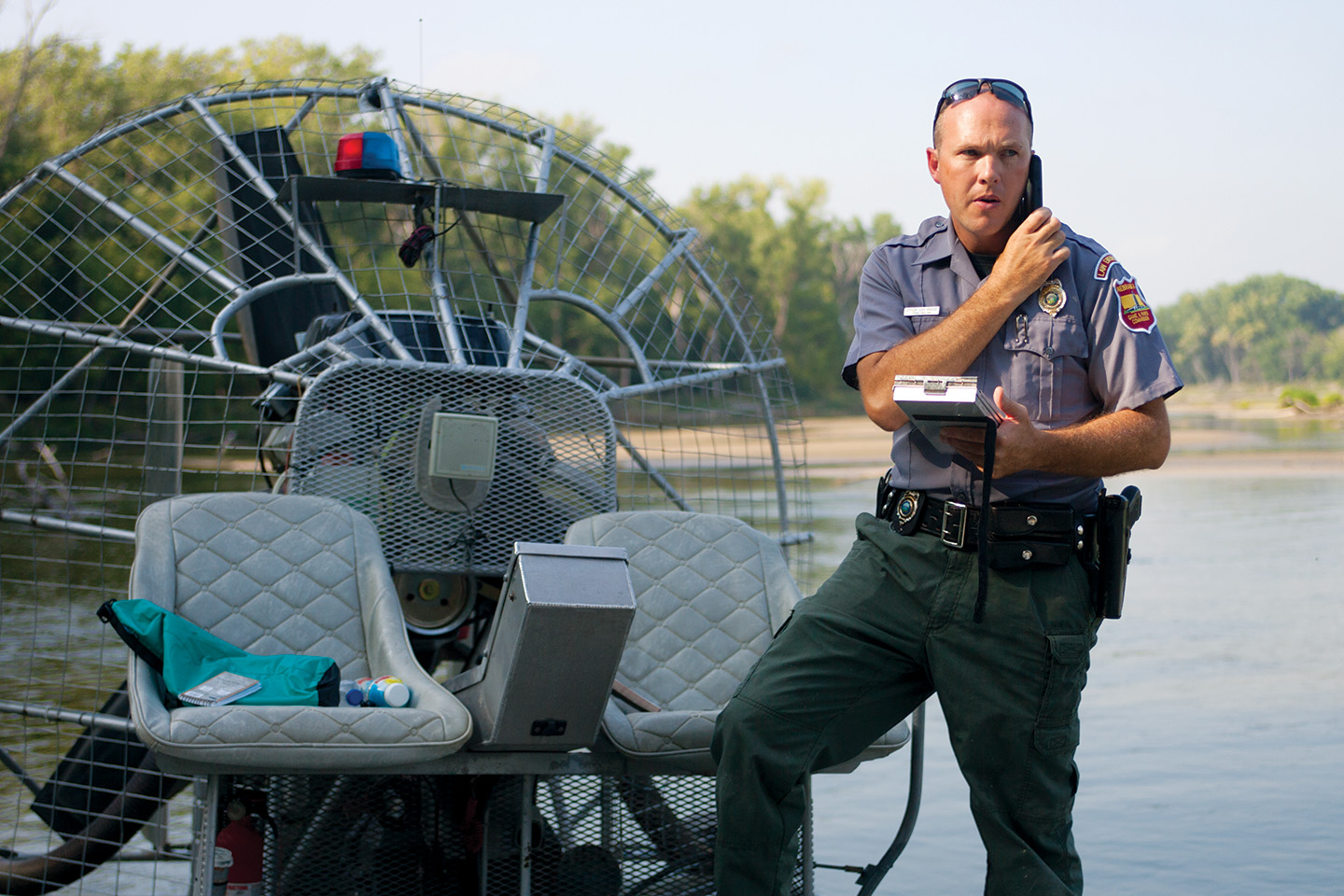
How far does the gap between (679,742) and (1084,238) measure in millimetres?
1462

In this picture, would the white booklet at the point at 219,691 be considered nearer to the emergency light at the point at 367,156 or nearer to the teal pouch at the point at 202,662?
the teal pouch at the point at 202,662

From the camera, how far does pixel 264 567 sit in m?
3.71

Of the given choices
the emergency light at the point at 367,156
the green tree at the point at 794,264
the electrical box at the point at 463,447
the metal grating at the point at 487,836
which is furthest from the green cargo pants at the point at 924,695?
the green tree at the point at 794,264

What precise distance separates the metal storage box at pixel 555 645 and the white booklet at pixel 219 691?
54cm

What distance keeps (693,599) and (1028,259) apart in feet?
5.62

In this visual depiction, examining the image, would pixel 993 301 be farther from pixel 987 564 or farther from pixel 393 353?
pixel 393 353

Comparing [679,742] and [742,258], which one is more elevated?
[742,258]

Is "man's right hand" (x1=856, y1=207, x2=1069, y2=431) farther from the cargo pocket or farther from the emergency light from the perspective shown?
the emergency light

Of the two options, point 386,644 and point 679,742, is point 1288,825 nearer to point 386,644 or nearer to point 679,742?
point 679,742

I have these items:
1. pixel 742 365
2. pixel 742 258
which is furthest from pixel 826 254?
pixel 742 365

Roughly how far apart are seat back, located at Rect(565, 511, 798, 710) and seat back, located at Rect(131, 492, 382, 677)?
2.13 ft

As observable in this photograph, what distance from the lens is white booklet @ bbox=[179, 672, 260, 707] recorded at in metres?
3.06

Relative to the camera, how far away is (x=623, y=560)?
3016mm

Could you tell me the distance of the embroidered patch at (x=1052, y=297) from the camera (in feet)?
8.54
